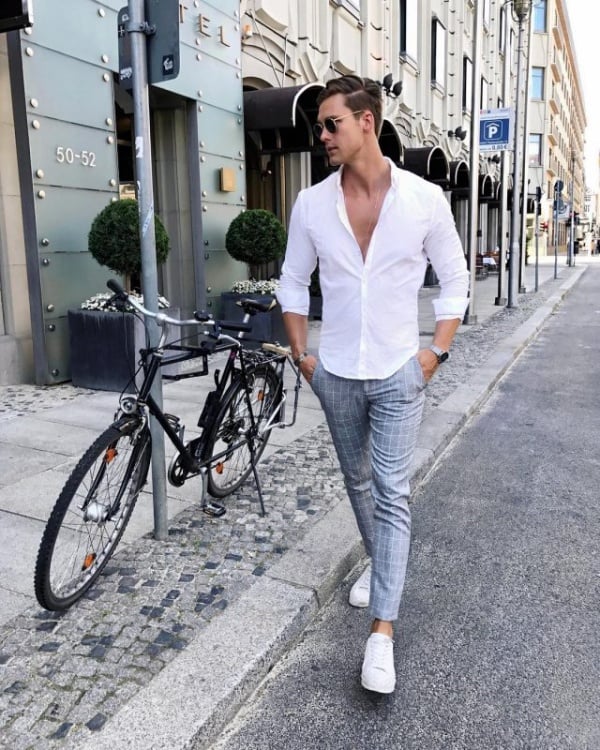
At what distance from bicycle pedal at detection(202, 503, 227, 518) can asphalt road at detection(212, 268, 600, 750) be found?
90 centimetres

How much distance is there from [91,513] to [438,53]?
71.7 feet

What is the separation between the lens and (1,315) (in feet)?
23.7

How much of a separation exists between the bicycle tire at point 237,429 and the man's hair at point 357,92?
1.83m

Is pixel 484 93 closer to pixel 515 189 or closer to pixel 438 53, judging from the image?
pixel 438 53

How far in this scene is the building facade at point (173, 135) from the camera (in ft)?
23.1

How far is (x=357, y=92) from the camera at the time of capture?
8.25 ft

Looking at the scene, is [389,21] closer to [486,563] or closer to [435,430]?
[435,430]

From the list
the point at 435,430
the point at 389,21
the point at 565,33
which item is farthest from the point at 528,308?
the point at 565,33

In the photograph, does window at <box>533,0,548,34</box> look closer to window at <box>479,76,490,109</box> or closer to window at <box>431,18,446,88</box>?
window at <box>479,76,490,109</box>

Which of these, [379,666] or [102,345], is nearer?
[379,666]

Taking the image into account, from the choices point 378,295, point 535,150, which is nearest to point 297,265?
point 378,295

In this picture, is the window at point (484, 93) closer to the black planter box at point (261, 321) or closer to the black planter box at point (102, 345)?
the black planter box at point (261, 321)

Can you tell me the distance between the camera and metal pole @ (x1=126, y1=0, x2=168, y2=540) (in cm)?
328

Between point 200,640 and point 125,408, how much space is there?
1.03 metres
